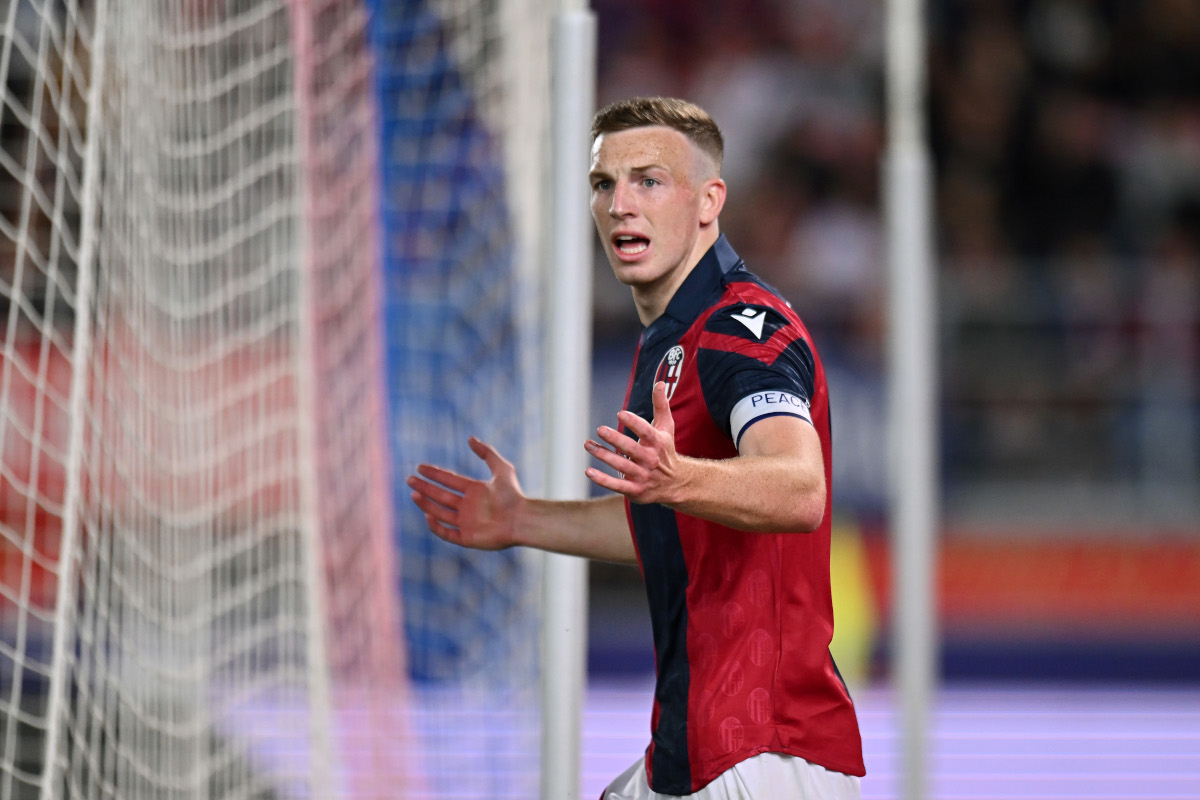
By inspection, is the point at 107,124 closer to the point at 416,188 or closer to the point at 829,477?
the point at 829,477

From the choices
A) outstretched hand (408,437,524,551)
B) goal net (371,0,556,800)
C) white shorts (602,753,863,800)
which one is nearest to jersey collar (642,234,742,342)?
outstretched hand (408,437,524,551)

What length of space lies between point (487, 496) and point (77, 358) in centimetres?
89

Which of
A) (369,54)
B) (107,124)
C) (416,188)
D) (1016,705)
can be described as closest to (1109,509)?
(1016,705)

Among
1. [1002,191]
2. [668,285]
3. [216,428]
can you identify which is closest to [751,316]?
[668,285]

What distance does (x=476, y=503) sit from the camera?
2.37 metres

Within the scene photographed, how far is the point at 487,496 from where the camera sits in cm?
236

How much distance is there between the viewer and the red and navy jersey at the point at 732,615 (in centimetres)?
196

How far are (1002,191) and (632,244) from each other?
7.74m

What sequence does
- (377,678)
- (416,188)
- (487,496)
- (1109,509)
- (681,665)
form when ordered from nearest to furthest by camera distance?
(681,665), (487,496), (377,678), (416,188), (1109,509)

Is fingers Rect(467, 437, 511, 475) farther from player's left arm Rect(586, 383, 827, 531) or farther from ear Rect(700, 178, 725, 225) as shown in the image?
player's left arm Rect(586, 383, 827, 531)

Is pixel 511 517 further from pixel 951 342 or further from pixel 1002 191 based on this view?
pixel 1002 191

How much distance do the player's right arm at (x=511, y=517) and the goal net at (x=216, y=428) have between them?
778mm

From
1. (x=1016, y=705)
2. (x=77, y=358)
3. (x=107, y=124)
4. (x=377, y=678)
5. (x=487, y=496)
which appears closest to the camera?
(x=487, y=496)

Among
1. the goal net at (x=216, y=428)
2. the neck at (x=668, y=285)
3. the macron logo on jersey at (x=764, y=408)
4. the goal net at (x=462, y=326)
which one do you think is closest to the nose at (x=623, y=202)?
the neck at (x=668, y=285)
